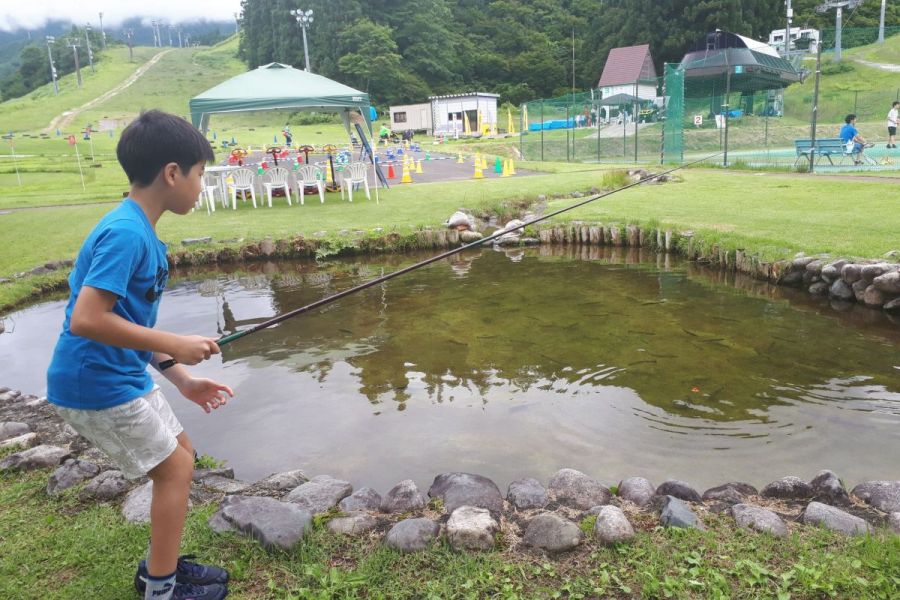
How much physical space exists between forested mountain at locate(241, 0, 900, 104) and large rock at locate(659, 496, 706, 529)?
53.8 metres

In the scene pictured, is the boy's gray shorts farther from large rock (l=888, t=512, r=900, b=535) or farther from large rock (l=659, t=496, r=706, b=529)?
large rock (l=888, t=512, r=900, b=535)

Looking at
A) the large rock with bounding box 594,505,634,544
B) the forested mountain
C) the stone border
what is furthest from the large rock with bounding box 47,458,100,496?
the forested mountain

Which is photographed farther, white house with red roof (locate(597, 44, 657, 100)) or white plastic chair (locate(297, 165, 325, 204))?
white house with red roof (locate(597, 44, 657, 100))

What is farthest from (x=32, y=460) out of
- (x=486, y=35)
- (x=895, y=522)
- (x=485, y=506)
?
(x=486, y=35)

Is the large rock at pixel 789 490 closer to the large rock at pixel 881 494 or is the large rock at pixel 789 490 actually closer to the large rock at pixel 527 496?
the large rock at pixel 881 494

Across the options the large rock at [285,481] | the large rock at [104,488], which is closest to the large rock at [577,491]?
the large rock at [285,481]

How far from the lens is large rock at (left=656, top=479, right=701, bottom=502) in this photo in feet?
9.23

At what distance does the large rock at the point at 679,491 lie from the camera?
2814mm

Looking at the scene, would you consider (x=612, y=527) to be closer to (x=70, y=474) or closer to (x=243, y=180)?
(x=70, y=474)

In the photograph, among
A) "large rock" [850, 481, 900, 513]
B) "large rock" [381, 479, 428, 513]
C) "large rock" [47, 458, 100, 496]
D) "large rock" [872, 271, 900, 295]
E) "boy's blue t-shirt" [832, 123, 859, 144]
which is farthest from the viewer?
"boy's blue t-shirt" [832, 123, 859, 144]

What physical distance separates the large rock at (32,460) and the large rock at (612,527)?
2689 mm

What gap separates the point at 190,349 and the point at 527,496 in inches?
66.5

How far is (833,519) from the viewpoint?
2490 millimetres

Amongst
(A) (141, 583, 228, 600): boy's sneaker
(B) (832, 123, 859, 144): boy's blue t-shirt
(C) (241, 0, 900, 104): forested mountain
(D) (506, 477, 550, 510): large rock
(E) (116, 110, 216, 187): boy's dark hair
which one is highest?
(C) (241, 0, 900, 104): forested mountain
